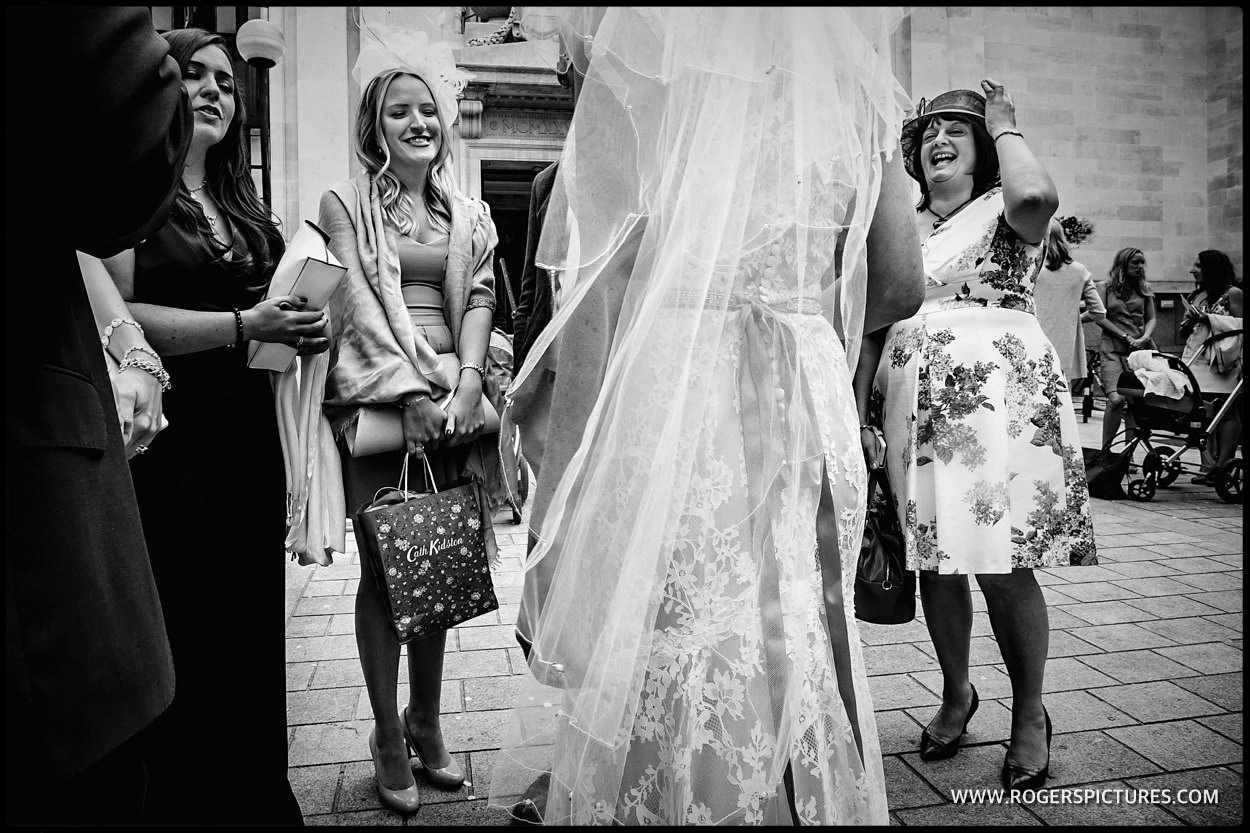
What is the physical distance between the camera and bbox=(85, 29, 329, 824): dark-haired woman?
195cm

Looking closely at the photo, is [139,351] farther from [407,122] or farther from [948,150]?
[948,150]

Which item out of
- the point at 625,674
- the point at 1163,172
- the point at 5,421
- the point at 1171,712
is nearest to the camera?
the point at 5,421

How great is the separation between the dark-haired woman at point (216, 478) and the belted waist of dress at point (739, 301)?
98cm

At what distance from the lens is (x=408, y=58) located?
252 cm

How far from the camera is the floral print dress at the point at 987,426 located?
7.97 feet

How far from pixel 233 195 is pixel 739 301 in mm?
1406

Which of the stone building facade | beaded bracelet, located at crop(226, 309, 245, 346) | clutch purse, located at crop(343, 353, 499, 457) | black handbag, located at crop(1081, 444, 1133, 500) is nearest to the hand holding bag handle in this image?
clutch purse, located at crop(343, 353, 499, 457)

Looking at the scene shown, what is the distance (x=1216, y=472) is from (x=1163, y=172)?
475 inches

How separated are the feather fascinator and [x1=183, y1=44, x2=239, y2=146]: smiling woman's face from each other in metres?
0.42

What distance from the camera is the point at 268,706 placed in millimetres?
2150

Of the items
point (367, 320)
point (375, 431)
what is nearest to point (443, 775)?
point (375, 431)

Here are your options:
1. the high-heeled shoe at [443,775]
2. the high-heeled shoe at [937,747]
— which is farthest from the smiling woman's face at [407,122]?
the high-heeled shoe at [937,747]

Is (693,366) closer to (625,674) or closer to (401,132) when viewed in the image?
(625,674)

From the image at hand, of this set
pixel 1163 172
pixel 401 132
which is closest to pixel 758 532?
pixel 401 132
